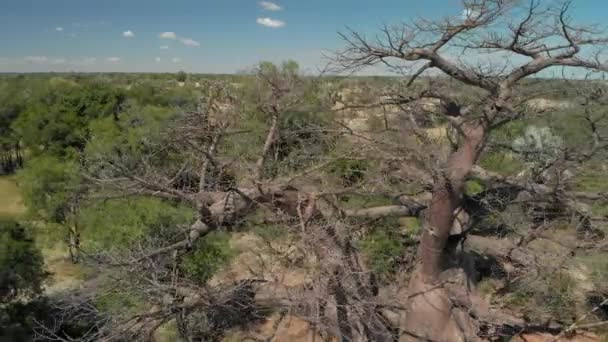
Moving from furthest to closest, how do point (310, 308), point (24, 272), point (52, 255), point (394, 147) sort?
point (52, 255) → point (24, 272) → point (394, 147) → point (310, 308)

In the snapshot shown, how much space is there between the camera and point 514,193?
548 centimetres

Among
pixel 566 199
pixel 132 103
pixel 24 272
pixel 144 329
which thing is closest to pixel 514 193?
pixel 566 199

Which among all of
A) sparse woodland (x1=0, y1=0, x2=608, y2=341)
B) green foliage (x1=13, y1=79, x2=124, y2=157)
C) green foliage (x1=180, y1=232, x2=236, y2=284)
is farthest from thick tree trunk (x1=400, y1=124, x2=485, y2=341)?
green foliage (x1=13, y1=79, x2=124, y2=157)

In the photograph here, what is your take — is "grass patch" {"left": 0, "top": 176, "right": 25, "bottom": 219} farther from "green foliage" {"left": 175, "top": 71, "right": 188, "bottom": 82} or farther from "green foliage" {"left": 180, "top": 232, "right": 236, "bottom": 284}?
"green foliage" {"left": 175, "top": 71, "right": 188, "bottom": 82}

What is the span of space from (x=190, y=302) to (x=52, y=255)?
14.0 m

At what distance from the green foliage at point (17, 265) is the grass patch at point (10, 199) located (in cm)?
1030

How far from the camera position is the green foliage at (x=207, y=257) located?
31.4 ft

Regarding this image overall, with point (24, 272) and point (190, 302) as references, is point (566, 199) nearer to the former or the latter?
point (190, 302)

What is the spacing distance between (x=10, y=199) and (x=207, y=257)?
1826 cm

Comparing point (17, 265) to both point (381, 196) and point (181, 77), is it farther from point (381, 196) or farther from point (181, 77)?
point (181, 77)

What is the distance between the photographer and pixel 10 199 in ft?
78.1

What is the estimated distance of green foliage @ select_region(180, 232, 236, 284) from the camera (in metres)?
9.57

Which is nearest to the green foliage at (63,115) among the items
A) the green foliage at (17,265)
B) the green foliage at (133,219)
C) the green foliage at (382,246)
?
the green foliage at (17,265)

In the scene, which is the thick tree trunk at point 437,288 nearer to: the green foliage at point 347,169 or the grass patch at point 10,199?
the green foliage at point 347,169
